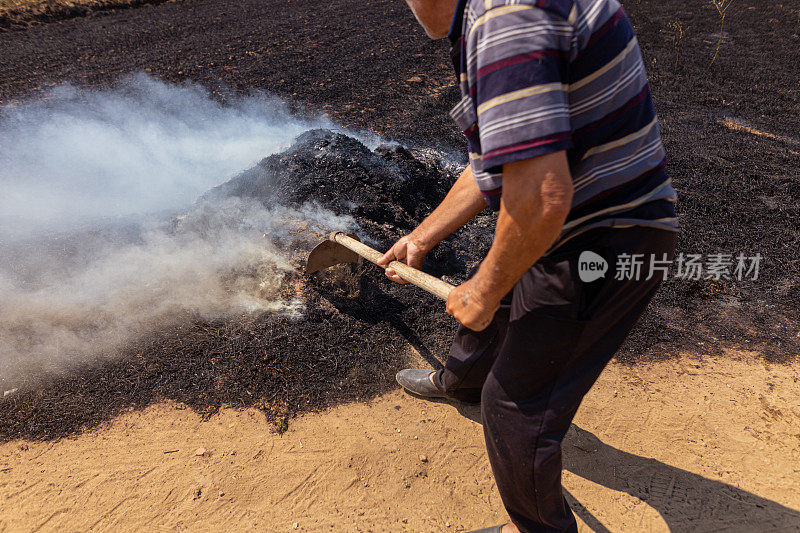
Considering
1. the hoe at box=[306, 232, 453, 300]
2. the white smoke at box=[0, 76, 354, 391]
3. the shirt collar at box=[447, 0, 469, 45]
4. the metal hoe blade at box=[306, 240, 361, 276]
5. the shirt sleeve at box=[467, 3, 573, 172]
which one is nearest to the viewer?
the shirt sleeve at box=[467, 3, 573, 172]

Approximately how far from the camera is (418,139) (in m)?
5.81

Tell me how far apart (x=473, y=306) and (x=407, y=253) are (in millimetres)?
811

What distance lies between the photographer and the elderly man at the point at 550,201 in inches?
44.1

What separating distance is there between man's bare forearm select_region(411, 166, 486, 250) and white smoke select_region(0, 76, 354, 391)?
4.64 feet

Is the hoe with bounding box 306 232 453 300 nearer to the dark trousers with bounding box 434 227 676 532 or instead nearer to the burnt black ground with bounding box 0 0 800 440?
the burnt black ground with bounding box 0 0 800 440

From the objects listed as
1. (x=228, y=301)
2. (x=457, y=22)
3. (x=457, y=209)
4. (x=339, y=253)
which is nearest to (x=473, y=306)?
(x=457, y=209)

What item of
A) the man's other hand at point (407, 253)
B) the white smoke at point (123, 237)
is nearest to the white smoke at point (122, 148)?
the white smoke at point (123, 237)

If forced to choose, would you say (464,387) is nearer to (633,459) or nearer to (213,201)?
(633,459)

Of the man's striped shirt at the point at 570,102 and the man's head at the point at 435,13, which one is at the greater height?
the man's head at the point at 435,13

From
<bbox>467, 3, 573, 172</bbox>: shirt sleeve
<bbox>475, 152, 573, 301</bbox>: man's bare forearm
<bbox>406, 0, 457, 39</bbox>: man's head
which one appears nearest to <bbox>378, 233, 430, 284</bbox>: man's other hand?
<bbox>475, 152, 573, 301</bbox>: man's bare forearm

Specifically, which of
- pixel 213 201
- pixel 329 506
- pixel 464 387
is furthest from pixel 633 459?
pixel 213 201

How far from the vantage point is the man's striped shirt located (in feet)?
3.64

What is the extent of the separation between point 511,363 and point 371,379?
1.38 meters

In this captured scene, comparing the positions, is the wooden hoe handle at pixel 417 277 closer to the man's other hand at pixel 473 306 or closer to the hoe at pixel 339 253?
the hoe at pixel 339 253
